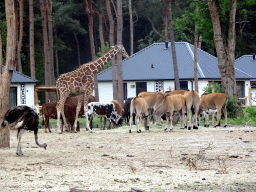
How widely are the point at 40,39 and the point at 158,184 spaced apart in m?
43.6

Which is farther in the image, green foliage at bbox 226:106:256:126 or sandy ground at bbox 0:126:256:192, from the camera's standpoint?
green foliage at bbox 226:106:256:126

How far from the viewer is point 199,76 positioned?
4575 centimetres

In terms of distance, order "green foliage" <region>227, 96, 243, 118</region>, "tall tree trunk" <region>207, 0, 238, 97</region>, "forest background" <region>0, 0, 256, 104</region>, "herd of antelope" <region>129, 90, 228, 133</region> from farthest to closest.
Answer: "forest background" <region>0, 0, 256, 104</region> → "tall tree trunk" <region>207, 0, 238, 97</region> → "green foliage" <region>227, 96, 243, 118</region> → "herd of antelope" <region>129, 90, 228, 133</region>

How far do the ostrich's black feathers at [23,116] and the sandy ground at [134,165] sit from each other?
79cm

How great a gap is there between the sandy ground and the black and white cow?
184 inches

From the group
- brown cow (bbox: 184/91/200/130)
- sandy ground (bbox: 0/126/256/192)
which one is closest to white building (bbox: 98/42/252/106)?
brown cow (bbox: 184/91/200/130)

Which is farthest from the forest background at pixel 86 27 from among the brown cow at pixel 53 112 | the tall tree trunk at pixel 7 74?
the tall tree trunk at pixel 7 74

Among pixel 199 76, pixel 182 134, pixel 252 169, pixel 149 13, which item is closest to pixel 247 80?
pixel 199 76

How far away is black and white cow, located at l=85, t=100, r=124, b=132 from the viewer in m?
21.2

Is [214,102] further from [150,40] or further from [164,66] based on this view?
[150,40]

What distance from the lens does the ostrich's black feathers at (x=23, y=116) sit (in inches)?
467

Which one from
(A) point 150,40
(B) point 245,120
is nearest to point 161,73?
(A) point 150,40

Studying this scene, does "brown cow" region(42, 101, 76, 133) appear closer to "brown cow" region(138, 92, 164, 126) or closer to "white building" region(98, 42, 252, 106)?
"brown cow" region(138, 92, 164, 126)

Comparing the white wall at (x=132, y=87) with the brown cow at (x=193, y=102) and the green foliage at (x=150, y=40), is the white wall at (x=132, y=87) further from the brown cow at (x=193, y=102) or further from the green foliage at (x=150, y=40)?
the brown cow at (x=193, y=102)
